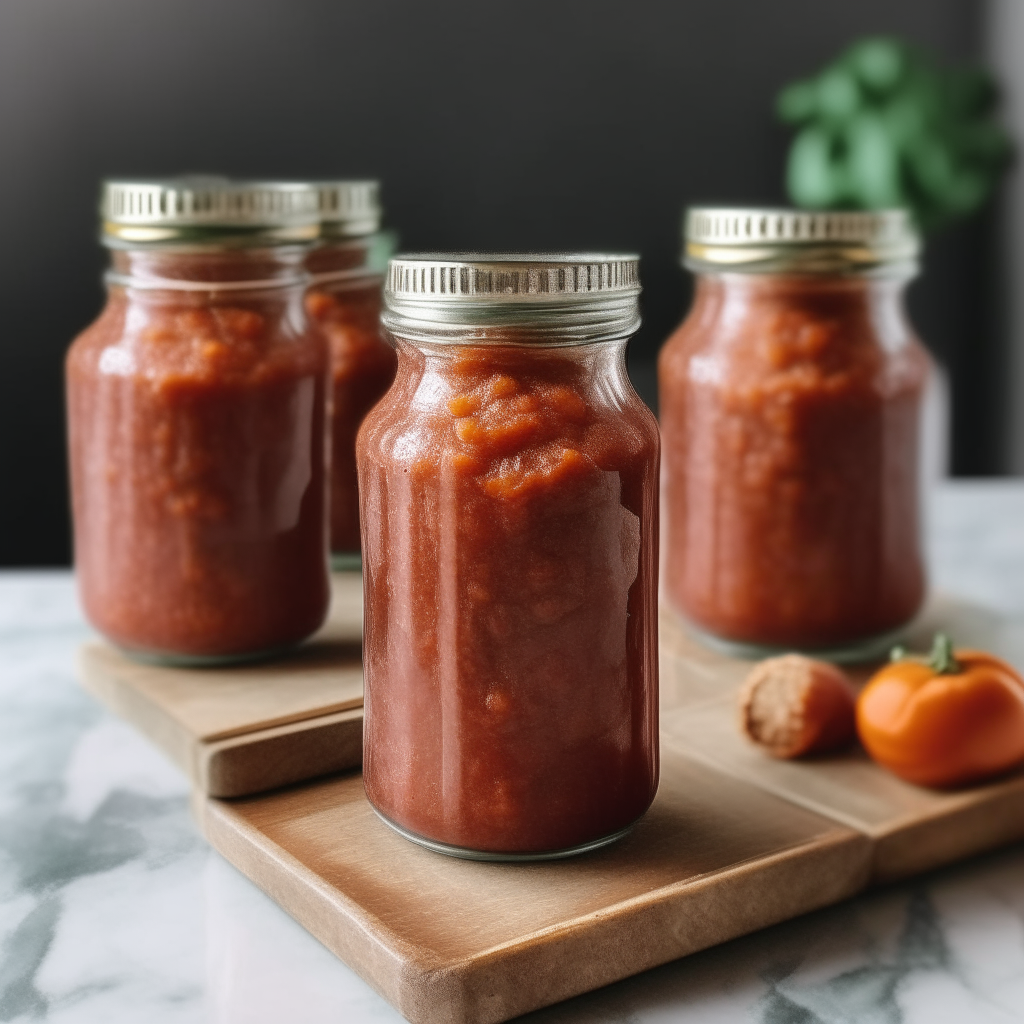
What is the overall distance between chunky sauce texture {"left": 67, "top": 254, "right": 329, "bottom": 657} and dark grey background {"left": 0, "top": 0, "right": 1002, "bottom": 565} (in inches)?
59.9

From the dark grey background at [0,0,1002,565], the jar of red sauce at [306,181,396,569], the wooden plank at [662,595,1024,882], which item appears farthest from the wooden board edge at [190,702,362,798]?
the dark grey background at [0,0,1002,565]

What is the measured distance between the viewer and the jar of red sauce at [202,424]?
112 cm

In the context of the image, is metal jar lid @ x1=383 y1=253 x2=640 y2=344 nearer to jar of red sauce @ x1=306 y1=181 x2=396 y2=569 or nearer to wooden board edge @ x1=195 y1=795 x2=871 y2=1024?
wooden board edge @ x1=195 y1=795 x2=871 y2=1024

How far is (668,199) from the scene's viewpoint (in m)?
3.03

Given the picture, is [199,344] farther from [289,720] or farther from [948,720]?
[948,720]

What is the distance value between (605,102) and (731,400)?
1870 mm

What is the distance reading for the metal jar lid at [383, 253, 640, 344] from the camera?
0.81 meters

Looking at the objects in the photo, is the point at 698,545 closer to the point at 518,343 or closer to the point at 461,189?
the point at 518,343

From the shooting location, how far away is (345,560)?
4.58ft

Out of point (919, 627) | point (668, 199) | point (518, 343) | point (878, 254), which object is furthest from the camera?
point (668, 199)

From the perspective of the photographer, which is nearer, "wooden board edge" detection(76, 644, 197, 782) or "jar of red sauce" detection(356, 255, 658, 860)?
"jar of red sauce" detection(356, 255, 658, 860)

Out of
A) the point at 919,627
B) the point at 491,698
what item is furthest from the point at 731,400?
the point at 491,698

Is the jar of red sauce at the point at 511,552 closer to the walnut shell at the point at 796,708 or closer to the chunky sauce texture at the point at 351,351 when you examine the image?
the walnut shell at the point at 796,708

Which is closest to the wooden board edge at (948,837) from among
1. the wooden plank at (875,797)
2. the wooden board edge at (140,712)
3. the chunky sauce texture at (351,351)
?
the wooden plank at (875,797)
